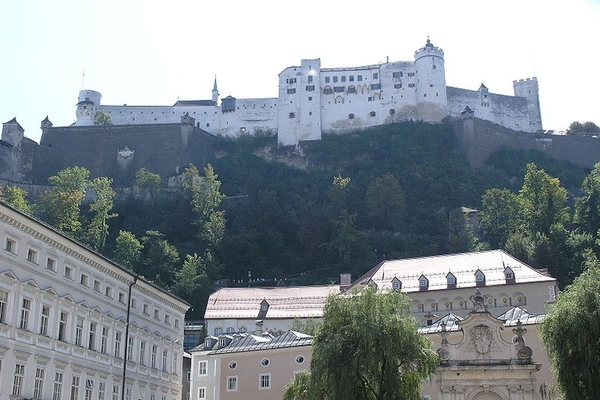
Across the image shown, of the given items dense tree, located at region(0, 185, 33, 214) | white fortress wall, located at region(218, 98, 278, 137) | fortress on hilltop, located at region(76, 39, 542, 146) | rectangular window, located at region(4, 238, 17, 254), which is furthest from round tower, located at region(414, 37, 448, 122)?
rectangular window, located at region(4, 238, 17, 254)

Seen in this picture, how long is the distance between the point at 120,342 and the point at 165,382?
588 centimetres

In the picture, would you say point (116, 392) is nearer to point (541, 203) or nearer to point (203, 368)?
point (203, 368)

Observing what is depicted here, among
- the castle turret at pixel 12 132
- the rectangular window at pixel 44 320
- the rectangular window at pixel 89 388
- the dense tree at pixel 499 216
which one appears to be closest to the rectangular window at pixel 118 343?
the rectangular window at pixel 89 388

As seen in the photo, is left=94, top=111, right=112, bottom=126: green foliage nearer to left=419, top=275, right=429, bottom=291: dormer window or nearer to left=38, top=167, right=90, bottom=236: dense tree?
left=38, top=167, right=90, bottom=236: dense tree

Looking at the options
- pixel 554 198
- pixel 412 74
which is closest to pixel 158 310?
pixel 554 198

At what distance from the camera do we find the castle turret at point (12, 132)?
335 feet

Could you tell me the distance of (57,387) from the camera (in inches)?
1193

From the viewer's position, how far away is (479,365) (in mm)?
37125

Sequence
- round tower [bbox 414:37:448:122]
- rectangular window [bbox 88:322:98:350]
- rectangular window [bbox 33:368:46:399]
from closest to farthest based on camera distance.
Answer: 1. rectangular window [bbox 33:368:46:399]
2. rectangular window [bbox 88:322:98:350]
3. round tower [bbox 414:37:448:122]

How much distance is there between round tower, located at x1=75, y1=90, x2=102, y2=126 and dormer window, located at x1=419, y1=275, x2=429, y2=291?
2860 inches

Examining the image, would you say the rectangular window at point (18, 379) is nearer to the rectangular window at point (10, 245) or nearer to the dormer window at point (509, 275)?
the rectangular window at point (10, 245)

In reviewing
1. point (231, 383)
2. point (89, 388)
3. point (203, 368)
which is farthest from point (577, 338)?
point (203, 368)

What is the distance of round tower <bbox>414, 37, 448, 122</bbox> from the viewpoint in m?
110

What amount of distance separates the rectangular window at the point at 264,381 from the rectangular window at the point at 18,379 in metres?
18.1
